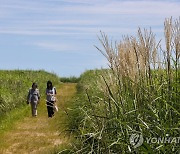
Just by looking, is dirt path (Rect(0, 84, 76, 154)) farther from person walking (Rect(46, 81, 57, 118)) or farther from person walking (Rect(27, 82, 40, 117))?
person walking (Rect(27, 82, 40, 117))

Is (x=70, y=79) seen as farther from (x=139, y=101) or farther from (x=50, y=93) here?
(x=139, y=101)

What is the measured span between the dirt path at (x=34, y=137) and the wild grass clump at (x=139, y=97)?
268 cm

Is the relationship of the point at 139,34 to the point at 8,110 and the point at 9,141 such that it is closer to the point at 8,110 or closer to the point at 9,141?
the point at 9,141

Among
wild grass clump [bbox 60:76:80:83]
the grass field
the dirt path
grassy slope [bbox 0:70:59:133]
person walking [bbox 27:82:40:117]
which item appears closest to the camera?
the grass field

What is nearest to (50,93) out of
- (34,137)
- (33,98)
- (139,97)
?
(33,98)

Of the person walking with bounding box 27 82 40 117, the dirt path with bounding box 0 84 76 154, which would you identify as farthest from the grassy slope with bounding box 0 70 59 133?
the person walking with bounding box 27 82 40 117

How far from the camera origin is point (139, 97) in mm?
5090

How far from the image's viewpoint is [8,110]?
Answer: 1520 centimetres

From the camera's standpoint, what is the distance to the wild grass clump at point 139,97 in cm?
460

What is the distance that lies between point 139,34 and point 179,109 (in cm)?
86

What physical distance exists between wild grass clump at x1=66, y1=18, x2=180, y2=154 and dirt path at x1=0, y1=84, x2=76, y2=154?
268 centimetres

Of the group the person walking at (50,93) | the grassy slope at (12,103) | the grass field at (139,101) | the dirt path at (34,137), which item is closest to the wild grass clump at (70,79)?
the grassy slope at (12,103)

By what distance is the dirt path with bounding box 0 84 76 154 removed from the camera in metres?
9.44

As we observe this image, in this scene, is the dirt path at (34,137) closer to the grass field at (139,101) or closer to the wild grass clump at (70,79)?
the grass field at (139,101)
